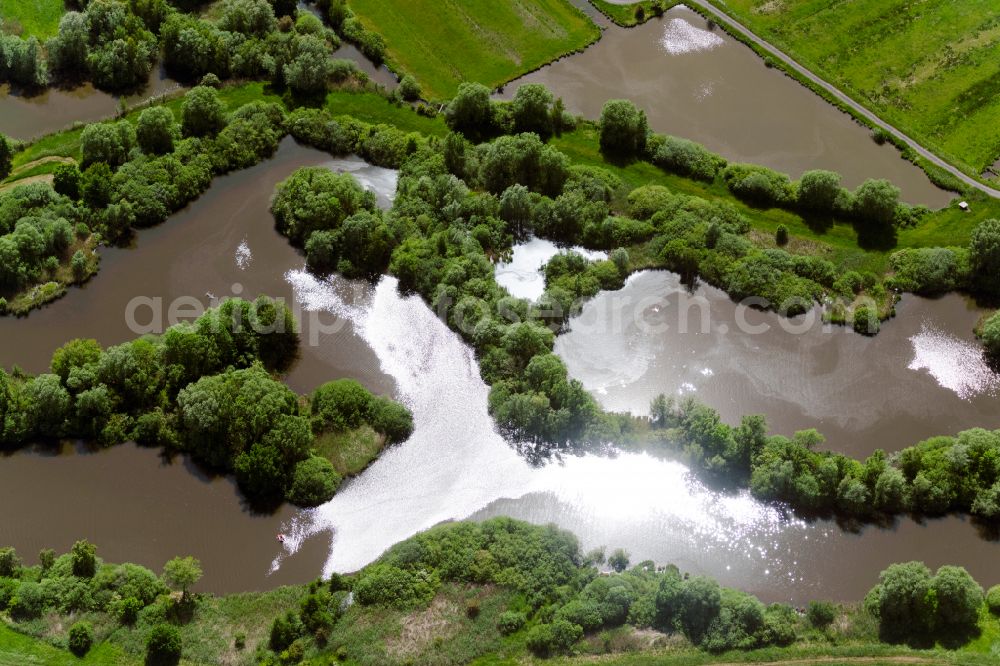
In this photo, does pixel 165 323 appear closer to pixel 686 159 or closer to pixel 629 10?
pixel 686 159

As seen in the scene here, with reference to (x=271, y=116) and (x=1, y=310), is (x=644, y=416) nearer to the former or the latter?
(x=271, y=116)

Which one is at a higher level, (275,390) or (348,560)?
(275,390)

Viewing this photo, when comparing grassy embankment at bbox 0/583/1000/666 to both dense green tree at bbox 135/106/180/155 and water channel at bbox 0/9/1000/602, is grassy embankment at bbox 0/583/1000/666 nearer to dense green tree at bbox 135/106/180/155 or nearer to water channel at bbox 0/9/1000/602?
water channel at bbox 0/9/1000/602

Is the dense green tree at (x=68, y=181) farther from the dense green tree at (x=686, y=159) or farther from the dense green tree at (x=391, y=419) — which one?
the dense green tree at (x=686, y=159)

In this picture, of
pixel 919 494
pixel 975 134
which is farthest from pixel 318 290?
pixel 975 134

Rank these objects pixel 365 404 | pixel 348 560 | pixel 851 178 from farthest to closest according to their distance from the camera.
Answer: pixel 851 178 → pixel 365 404 → pixel 348 560

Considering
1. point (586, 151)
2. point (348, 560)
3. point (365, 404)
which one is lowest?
point (348, 560)

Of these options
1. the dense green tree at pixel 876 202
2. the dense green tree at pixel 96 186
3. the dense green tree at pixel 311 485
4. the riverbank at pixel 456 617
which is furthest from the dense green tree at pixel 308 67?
the dense green tree at pixel 876 202
